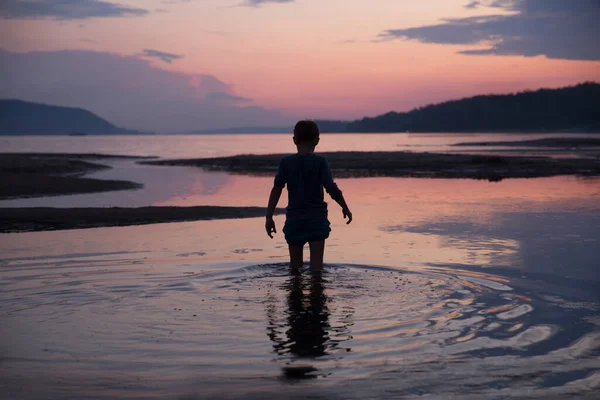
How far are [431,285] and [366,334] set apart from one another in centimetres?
255

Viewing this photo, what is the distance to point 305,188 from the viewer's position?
868 cm

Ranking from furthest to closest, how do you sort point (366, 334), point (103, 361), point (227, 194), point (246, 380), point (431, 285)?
point (227, 194), point (431, 285), point (366, 334), point (103, 361), point (246, 380)

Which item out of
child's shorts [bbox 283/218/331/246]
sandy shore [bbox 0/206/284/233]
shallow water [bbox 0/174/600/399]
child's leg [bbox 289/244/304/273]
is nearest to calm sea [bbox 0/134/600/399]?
shallow water [bbox 0/174/600/399]

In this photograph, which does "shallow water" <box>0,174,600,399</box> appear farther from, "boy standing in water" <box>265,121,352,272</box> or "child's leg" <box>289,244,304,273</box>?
"boy standing in water" <box>265,121,352,272</box>

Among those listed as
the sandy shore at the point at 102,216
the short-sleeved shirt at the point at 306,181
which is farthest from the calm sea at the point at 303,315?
the sandy shore at the point at 102,216

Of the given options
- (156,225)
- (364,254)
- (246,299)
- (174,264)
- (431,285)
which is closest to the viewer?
(246,299)

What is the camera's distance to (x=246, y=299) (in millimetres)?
8062

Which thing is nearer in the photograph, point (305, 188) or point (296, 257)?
point (305, 188)

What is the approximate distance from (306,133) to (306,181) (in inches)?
23.0

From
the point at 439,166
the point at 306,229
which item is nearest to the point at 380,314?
the point at 306,229

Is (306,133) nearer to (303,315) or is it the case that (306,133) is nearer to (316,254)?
Answer: (316,254)

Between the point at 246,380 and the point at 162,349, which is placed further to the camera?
the point at 162,349

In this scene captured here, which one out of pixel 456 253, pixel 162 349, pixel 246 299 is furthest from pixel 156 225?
pixel 162 349

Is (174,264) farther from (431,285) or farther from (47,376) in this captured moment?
(47,376)
